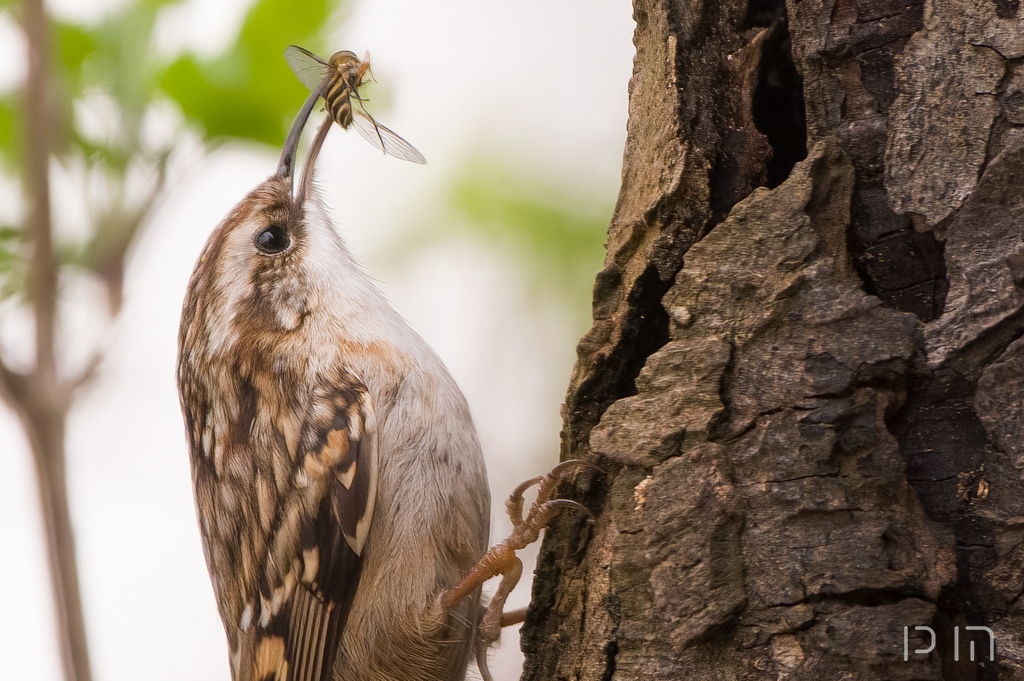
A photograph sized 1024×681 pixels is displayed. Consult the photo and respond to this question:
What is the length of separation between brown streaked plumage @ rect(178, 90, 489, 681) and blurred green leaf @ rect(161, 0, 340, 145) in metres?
0.23

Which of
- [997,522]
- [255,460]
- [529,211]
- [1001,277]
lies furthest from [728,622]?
[529,211]

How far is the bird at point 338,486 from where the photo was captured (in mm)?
1979

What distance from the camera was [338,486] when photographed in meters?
1.99

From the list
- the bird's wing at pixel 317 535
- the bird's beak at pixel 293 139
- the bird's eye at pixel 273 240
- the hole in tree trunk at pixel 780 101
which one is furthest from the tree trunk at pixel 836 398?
the bird's eye at pixel 273 240

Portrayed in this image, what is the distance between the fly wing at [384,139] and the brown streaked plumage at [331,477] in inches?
8.9

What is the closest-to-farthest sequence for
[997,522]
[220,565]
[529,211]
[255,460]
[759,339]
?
[997,522] → [759,339] → [255,460] → [220,565] → [529,211]

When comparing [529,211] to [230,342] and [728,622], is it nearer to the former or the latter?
[230,342]

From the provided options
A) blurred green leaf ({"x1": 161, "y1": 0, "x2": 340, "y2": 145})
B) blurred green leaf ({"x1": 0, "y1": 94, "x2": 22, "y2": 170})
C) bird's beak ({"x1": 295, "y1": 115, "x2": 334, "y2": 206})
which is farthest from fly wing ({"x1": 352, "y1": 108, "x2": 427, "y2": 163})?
blurred green leaf ({"x1": 0, "y1": 94, "x2": 22, "y2": 170})

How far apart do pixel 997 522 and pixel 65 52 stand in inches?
74.3

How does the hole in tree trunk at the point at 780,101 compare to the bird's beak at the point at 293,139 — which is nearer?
the hole in tree trunk at the point at 780,101

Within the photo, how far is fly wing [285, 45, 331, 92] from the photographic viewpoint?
6.42 ft

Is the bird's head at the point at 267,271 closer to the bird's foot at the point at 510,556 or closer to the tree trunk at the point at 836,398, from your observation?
the bird's foot at the point at 510,556

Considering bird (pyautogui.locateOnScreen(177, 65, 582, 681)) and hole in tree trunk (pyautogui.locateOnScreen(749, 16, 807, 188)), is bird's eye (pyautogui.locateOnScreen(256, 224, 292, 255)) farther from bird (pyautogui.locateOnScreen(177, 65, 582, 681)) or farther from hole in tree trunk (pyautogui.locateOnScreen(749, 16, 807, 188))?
hole in tree trunk (pyautogui.locateOnScreen(749, 16, 807, 188))

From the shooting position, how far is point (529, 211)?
2.92 metres
